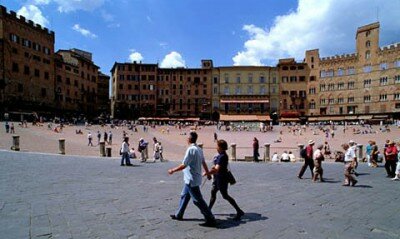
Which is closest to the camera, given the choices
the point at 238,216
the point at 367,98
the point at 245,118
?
the point at 238,216

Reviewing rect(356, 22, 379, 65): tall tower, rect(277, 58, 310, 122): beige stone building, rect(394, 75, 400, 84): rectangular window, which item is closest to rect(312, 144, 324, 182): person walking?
rect(394, 75, 400, 84): rectangular window

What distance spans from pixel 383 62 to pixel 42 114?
64.4 meters

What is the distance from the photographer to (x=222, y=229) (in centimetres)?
504

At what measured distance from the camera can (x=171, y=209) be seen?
20.6 ft

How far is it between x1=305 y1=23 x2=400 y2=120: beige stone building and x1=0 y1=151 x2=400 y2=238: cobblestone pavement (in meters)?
60.0

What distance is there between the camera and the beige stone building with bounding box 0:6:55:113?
48.7m

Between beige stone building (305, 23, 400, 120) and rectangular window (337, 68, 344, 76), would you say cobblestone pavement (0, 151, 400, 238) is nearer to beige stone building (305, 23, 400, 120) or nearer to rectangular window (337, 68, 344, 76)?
beige stone building (305, 23, 400, 120)

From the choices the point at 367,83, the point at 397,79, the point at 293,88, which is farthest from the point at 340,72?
the point at 397,79

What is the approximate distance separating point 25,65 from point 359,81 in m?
63.5

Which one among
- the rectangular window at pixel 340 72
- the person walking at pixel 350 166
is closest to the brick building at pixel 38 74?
the person walking at pixel 350 166

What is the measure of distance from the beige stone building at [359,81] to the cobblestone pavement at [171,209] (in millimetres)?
59982

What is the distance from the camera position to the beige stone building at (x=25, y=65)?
4869cm

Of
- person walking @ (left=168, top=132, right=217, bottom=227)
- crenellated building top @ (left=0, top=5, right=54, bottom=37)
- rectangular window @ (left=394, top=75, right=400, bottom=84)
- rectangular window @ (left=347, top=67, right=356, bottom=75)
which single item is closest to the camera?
person walking @ (left=168, top=132, right=217, bottom=227)

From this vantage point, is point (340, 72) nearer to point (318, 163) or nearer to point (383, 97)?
point (383, 97)
